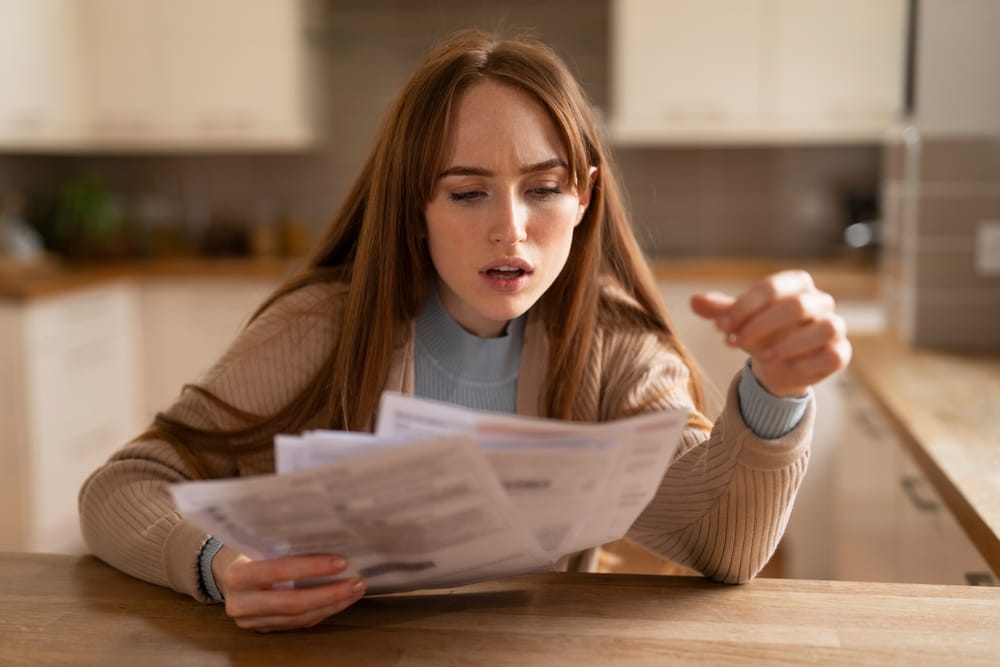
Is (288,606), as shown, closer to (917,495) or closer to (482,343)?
(482,343)

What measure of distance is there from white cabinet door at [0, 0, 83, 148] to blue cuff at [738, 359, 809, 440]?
3384mm

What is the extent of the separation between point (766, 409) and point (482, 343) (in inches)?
20.2

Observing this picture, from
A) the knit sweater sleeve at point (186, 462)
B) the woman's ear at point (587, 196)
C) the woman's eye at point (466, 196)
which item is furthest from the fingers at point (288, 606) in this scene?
the woman's ear at point (587, 196)

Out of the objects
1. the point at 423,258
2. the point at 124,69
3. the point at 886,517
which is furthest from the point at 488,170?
the point at 124,69

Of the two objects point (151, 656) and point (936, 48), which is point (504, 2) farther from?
point (151, 656)

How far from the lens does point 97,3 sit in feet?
14.0

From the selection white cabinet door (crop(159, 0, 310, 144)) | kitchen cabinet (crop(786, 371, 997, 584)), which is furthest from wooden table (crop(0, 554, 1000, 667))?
white cabinet door (crop(159, 0, 310, 144))

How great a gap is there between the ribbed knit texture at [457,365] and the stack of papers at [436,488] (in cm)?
48

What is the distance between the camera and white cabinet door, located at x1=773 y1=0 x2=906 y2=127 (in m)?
3.92

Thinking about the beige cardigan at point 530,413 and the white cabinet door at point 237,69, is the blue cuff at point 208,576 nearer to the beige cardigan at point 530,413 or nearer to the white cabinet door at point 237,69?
the beige cardigan at point 530,413

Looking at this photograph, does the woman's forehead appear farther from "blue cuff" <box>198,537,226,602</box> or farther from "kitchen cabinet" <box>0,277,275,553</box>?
"kitchen cabinet" <box>0,277,275,553</box>

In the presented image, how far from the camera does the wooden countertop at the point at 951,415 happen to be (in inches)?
58.5

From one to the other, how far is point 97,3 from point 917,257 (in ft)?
10.00

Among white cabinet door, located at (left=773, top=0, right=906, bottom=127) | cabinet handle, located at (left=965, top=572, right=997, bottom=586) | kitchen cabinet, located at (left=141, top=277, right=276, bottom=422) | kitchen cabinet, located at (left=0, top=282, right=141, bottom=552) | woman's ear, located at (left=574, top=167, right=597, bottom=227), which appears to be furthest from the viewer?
kitchen cabinet, located at (left=141, top=277, right=276, bottom=422)
